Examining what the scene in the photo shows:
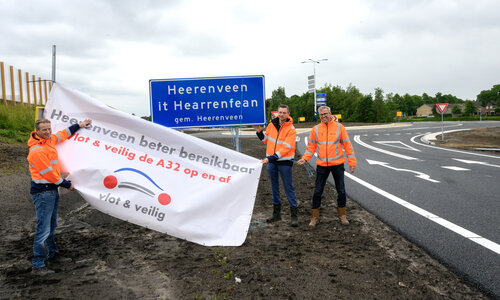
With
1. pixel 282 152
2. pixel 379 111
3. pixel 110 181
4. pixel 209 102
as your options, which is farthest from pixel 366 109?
pixel 110 181

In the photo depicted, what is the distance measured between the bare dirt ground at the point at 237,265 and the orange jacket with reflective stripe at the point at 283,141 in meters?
1.12

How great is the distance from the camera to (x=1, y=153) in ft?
35.3

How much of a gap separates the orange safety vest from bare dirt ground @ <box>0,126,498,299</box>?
1011 mm

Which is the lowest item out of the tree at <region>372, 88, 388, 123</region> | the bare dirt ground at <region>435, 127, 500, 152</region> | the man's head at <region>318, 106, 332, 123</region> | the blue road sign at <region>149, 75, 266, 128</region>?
the bare dirt ground at <region>435, 127, 500, 152</region>

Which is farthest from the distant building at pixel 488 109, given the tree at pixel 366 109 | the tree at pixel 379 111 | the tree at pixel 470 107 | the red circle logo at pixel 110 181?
the red circle logo at pixel 110 181

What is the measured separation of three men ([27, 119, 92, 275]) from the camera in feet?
13.0

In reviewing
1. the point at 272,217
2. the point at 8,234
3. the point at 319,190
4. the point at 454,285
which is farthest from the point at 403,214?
the point at 8,234

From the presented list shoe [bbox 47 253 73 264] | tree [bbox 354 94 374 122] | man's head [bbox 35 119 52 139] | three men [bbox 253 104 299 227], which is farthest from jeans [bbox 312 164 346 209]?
tree [bbox 354 94 374 122]

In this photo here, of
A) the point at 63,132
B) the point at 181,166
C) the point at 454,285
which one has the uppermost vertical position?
the point at 63,132

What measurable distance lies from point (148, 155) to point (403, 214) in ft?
14.1

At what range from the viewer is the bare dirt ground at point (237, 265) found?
3.38 meters

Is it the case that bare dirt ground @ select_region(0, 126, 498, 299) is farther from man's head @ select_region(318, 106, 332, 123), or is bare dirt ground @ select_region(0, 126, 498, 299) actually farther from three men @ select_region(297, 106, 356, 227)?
man's head @ select_region(318, 106, 332, 123)

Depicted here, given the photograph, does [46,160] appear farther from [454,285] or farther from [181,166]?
[454,285]

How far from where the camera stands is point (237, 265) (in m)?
4.04
